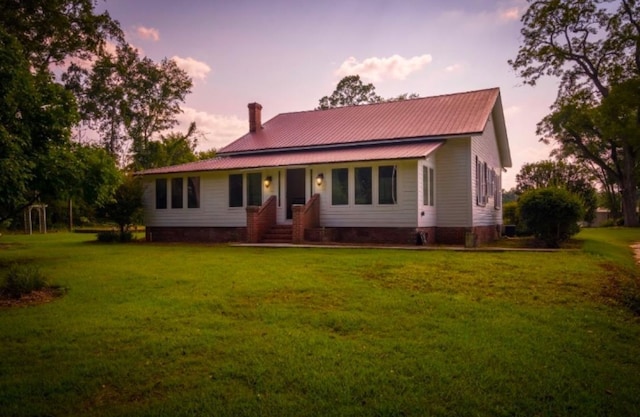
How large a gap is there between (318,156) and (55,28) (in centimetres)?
1295

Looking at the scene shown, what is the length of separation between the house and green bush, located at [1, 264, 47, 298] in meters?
8.82

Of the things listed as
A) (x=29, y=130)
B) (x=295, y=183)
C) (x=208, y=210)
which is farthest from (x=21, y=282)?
(x=295, y=183)

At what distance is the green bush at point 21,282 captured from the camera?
6527mm

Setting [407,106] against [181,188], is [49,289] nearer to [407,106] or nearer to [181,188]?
[181,188]

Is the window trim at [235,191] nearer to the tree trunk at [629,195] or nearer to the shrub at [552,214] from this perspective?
the shrub at [552,214]

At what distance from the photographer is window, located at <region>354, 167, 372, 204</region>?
49.4 ft

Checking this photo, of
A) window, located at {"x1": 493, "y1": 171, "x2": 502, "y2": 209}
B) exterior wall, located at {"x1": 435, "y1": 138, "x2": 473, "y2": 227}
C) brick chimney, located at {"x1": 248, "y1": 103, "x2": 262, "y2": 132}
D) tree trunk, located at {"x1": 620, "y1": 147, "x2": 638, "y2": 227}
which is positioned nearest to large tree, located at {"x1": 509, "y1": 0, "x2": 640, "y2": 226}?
tree trunk, located at {"x1": 620, "y1": 147, "x2": 638, "y2": 227}

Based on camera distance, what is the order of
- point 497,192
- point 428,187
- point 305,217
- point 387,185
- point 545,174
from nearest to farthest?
1. point 387,185
2. point 305,217
3. point 428,187
4. point 497,192
5. point 545,174

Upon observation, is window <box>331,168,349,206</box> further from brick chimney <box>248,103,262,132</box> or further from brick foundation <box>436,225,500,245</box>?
brick chimney <box>248,103,262,132</box>

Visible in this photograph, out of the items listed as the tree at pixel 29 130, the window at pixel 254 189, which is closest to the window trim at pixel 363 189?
the window at pixel 254 189

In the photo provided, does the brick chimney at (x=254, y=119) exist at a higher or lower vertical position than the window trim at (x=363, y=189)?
higher

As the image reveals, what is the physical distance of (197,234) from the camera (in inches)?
719

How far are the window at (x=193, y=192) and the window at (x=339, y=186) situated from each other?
6.50 meters

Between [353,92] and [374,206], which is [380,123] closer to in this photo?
[374,206]
